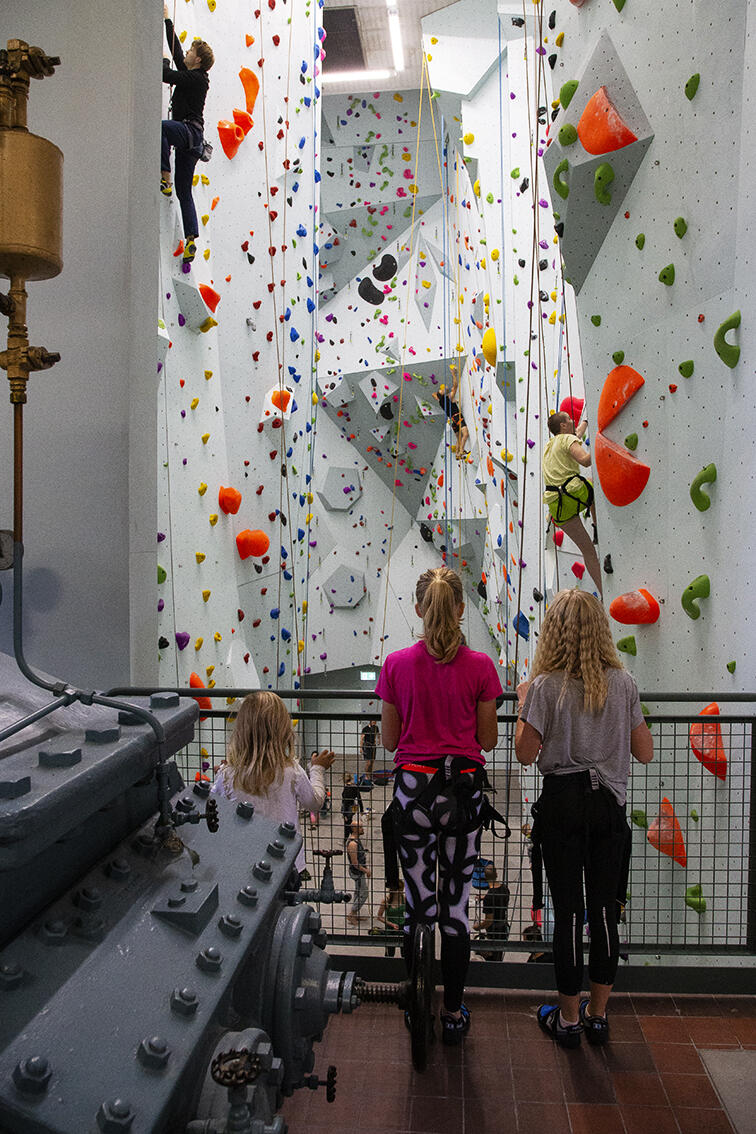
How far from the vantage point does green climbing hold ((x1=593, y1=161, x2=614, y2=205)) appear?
15.3ft

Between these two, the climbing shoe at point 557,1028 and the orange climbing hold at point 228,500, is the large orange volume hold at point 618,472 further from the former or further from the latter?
the orange climbing hold at point 228,500

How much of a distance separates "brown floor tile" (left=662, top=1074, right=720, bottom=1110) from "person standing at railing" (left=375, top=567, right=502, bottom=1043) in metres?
0.67

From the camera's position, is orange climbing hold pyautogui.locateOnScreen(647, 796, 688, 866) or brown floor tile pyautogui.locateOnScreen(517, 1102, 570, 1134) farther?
orange climbing hold pyautogui.locateOnScreen(647, 796, 688, 866)

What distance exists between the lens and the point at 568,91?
494cm

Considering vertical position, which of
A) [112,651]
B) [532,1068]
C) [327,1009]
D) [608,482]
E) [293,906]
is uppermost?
[608,482]

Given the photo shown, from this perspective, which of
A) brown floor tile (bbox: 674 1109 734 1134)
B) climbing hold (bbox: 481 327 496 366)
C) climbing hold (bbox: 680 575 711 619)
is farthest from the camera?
climbing hold (bbox: 481 327 496 366)

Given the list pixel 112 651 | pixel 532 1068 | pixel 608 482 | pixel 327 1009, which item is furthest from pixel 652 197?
pixel 327 1009

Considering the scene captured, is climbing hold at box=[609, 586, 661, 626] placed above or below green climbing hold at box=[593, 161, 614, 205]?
below

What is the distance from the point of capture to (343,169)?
13.5m

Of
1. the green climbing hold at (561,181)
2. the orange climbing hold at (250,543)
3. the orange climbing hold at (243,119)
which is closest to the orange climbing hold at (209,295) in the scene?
the orange climbing hold at (243,119)

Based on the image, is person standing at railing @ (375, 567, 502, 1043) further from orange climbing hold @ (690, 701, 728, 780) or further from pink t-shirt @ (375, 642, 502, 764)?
orange climbing hold @ (690, 701, 728, 780)

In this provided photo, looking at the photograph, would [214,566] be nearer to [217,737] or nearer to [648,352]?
[217,737]

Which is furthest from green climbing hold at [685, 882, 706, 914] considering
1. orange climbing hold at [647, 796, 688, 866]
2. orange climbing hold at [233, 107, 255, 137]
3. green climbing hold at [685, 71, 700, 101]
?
orange climbing hold at [233, 107, 255, 137]

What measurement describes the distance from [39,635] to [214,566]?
458cm
